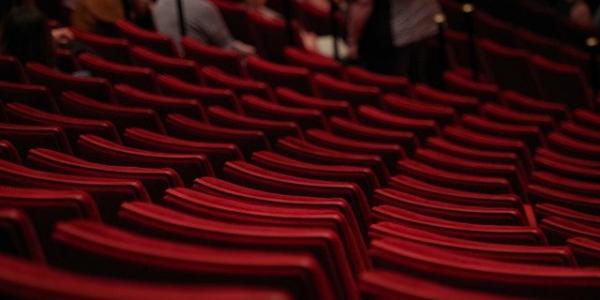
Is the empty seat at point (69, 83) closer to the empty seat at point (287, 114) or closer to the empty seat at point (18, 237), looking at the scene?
the empty seat at point (287, 114)

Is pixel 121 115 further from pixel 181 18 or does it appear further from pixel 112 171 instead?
pixel 181 18

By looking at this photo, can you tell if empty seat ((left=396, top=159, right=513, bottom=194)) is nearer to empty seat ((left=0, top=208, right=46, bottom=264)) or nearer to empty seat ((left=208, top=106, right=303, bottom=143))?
empty seat ((left=208, top=106, right=303, bottom=143))

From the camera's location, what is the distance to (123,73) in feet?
3.77

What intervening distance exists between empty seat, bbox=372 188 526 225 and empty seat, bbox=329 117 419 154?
0.29 meters

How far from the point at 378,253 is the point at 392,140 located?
0.57 meters

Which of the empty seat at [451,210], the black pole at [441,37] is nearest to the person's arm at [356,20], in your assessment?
the black pole at [441,37]

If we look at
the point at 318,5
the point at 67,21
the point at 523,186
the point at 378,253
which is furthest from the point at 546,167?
the point at 318,5

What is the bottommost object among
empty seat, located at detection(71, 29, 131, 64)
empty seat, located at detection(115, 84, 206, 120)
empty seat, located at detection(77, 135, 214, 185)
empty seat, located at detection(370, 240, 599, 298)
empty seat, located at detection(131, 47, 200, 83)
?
empty seat, located at detection(370, 240, 599, 298)

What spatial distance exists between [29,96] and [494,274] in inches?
24.1

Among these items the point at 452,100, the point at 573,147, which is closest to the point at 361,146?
the point at 573,147

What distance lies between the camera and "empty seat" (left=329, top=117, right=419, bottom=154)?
1.05 m

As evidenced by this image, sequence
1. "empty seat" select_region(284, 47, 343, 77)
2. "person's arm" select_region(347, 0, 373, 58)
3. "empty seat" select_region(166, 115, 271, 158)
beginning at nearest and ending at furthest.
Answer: "empty seat" select_region(166, 115, 271, 158), "empty seat" select_region(284, 47, 343, 77), "person's arm" select_region(347, 0, 373, 58)

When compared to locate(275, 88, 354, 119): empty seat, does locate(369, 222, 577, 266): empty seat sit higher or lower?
lower

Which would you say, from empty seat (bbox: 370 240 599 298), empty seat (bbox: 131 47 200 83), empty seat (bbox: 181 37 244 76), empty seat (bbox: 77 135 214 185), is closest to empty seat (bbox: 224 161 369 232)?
empty seat (bbox: 77 135 214 185)
